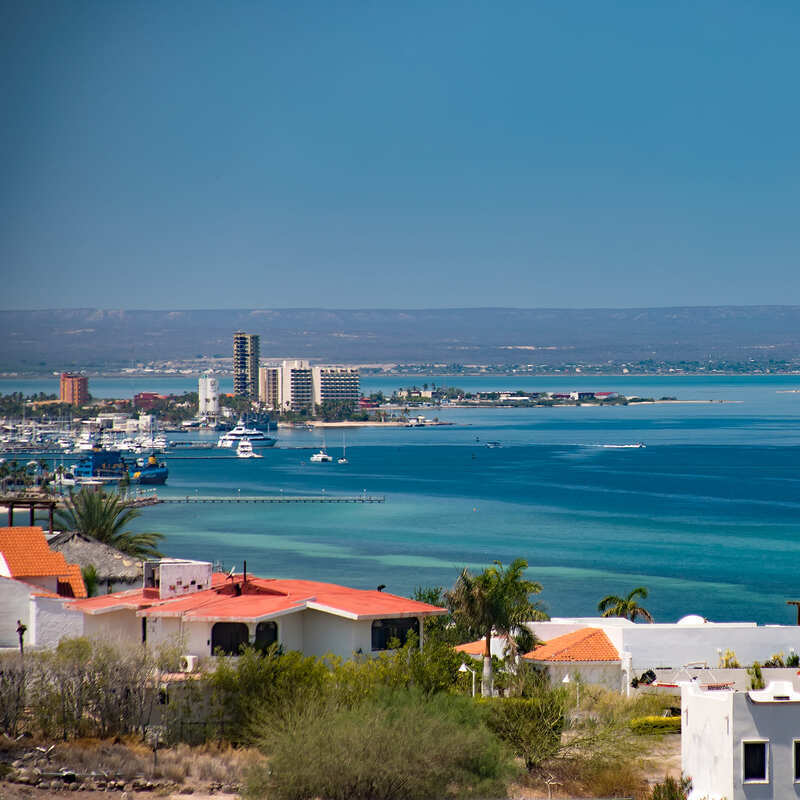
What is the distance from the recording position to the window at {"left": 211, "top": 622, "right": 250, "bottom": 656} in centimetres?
2097

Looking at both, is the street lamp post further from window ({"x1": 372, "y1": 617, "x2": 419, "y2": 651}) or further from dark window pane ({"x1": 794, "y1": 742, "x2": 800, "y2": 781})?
dark window pane ({"x1": 794, "y1": 742, "x2": 800, "y2": 781})

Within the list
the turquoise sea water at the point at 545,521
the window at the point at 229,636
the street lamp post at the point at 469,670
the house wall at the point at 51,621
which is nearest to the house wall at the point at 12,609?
the house wall at the point at 51,621

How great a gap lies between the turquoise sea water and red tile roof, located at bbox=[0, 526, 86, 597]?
2431cm

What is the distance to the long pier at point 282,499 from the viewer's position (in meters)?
94.2

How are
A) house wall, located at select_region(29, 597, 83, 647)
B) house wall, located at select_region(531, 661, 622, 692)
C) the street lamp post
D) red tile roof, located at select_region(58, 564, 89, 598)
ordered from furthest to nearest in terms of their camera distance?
house wall, located at select_region(531, 661, 622, 692)
red tile roof, located at select_region(58, 564, 89, 598)
house wall, located at select_region(29, 597, 83, 647)
the street lamp post

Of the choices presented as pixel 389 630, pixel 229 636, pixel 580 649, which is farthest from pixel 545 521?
pixel 229 636

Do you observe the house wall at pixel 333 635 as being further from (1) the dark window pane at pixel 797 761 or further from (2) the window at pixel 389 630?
(1) the dark window pane at pixel 797 761

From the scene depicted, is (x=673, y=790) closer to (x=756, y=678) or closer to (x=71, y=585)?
(x=756, y=678)

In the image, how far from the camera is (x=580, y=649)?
25.2m

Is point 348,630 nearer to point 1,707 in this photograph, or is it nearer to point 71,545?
point 1,707

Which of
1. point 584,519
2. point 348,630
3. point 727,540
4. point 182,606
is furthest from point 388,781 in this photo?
point 584,519

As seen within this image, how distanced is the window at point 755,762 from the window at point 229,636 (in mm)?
7629

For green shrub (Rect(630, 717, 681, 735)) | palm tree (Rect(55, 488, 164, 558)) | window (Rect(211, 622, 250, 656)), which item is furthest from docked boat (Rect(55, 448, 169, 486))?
green shrub (Rect(630, 717, 681, 735))

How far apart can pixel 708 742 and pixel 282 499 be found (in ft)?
258
